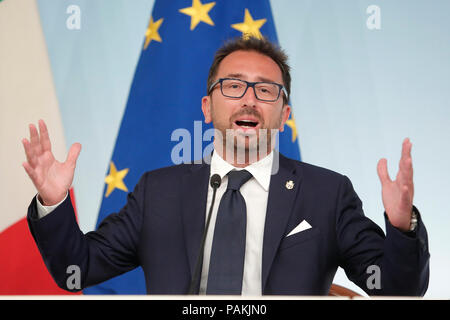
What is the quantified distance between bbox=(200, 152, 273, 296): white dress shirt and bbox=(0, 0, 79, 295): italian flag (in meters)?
1.00

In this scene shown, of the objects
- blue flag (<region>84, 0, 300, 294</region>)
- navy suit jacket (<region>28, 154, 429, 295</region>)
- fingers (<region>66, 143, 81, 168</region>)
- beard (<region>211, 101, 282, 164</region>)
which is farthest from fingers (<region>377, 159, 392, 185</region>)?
blue flag (<region>84, 0, 300, 294</region>)

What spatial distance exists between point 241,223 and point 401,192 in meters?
0.46

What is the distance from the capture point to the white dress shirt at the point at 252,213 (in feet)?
4.33

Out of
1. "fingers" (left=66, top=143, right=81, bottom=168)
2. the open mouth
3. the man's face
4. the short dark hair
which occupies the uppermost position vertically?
the short dark hair

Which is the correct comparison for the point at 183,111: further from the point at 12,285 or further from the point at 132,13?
the point at 12,285

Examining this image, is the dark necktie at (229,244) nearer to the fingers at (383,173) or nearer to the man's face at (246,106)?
the man's face at (246,106)

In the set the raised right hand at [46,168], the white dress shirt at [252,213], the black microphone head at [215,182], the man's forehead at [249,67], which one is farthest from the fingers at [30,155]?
the man's forehead at [249,67]

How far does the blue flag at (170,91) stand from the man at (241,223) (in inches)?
20.4

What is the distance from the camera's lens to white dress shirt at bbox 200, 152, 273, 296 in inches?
52.1

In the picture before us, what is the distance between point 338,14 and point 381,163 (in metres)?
1.51

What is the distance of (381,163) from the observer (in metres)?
1.12

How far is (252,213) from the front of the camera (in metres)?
1.41

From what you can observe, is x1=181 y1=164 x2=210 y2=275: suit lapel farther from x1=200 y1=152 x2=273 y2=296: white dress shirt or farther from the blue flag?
the blue flag
